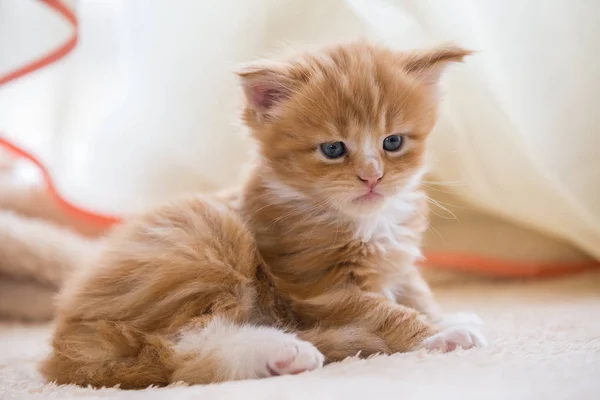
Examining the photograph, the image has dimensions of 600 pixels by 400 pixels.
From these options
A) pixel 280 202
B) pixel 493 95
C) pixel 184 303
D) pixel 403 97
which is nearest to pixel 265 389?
pixel 184 303

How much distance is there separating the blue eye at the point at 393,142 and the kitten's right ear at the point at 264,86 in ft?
0.69

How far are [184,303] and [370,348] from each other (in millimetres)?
330

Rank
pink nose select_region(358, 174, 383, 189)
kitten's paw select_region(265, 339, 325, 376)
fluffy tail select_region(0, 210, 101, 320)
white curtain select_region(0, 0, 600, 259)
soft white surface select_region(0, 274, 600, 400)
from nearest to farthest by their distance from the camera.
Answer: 1. soft white surface select_region(0, 274, 600, 400)
2. kitten's paw select_region(265, 339, 325, 376)
3. pink nose select_region(358, 174, 383, 189)
4. white curtain select_region(0, 0, 600, 259)
5. fluffy tail select_region(0, 210, 101, 320)

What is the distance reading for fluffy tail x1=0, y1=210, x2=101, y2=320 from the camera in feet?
5.76

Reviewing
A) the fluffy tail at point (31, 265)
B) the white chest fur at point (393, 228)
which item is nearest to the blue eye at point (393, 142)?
the white chest fur at point (393, 228)

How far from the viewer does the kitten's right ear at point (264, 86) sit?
121cm

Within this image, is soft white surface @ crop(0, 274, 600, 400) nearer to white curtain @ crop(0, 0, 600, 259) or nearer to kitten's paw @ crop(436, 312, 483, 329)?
kitten's paw @ crop(436, 312, 483, 329)

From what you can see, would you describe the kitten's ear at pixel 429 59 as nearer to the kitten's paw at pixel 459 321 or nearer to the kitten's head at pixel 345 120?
Result: the kitten's head at pixel 345 120

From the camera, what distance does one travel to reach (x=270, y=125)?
4.15 feet

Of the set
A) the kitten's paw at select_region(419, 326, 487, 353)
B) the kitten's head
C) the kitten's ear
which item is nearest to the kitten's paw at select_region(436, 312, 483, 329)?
the kitten's paw at select_region(419, 326, 487, 353)

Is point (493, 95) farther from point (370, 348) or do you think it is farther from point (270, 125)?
point (370, 348)

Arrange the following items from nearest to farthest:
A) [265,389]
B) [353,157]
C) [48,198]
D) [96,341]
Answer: [265,389], [96,341], [353,157], [48,198]

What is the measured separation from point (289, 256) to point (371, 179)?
22cm

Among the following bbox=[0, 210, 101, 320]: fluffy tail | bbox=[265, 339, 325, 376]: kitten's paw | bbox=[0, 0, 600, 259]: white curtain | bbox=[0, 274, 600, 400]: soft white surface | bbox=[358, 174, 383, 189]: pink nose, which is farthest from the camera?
bbox=[0, 210, 101, 320]: fluffy tail
